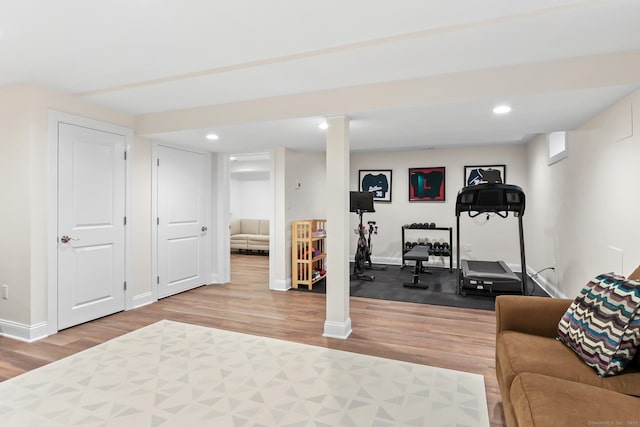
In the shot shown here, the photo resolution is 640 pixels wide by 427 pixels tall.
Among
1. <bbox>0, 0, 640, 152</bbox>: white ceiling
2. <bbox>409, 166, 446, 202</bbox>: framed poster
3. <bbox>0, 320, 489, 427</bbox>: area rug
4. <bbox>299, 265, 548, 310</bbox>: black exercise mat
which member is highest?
<bbox>0, 0, 640, 152</bbox>: white ceiling

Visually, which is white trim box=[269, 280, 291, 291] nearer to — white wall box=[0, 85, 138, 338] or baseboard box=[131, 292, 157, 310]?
baseboard box=[131, 292, 157, 310]

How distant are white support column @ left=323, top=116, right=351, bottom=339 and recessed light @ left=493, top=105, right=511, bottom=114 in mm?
1314

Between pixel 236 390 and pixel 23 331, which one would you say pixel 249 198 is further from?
pixel 236 390

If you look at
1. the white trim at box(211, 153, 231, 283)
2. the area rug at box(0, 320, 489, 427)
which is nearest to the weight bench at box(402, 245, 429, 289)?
the area rug at box(0, 320, 489, 427)

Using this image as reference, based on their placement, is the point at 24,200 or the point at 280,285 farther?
the point at 280,285

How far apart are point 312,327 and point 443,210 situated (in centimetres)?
416

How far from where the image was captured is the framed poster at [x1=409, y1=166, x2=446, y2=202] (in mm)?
6605

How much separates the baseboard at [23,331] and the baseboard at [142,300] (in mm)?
975

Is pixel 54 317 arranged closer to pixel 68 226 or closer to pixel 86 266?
pixel 86 266

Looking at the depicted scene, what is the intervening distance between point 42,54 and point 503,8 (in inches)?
123

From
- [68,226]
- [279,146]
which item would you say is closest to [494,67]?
[279,146]

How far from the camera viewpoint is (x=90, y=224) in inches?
142

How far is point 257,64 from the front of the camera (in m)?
2.67

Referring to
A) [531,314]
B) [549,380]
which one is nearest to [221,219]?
[531,314]
